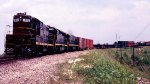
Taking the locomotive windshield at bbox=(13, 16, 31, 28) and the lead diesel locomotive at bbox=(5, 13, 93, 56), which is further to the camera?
the locomotive windshield at bbox=(13, 16, 31, 28)

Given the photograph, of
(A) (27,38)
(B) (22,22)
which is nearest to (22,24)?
(B) (22,22)

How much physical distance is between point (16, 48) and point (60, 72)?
12243 millimetres

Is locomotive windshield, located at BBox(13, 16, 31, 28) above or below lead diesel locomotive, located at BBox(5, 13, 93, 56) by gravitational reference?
above

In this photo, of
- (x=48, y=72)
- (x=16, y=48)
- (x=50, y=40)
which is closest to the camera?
(x=48, y=72)

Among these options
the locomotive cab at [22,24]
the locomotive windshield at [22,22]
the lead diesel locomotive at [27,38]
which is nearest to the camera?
the lead diesel locomotive at [27,38]

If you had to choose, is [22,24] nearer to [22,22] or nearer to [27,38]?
[22,22]

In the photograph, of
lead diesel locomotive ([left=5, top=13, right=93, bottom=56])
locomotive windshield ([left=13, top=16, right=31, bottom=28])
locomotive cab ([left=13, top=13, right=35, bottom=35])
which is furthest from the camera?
locomotive windshield ([left=13, top=16, right=31, bottom=28])

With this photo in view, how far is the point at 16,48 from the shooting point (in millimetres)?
30250

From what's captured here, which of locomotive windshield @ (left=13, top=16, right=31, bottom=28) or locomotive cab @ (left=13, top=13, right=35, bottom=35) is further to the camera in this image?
locomotive windshield @ (left=13, top=16, right=31, bottom=28)

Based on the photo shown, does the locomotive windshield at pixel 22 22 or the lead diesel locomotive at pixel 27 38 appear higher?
the locomotive windshield at pixel 22 22

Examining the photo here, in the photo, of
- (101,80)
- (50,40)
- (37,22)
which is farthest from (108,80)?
(50,40)

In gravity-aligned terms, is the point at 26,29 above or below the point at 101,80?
above

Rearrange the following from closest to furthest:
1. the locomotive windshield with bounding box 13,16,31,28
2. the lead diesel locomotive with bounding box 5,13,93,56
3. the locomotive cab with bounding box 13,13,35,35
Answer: the lead diesel locomotive with bounding box 5,13,93,56 < the locomotive cab with bounding box 13,13,35,35 < the locomotive windshield with bounding box 13,16,31,28

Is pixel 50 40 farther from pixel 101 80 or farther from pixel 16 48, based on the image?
pixel 101 80
